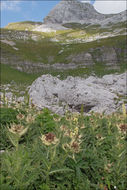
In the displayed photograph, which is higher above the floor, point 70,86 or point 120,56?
point 120,56

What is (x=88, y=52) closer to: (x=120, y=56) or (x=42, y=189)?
(x=120, y=56)

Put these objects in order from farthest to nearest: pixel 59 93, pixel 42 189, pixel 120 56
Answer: pixel 120 56, pixel 59 93, pixel 42 189

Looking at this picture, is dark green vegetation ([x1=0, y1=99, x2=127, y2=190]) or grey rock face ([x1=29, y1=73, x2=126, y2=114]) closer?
dark green vegetation ([x1=0, y1=99, x2=127, y2=190])

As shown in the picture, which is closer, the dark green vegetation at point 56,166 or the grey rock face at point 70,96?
the dark green vegetation at point 56,166

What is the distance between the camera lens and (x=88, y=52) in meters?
73.6

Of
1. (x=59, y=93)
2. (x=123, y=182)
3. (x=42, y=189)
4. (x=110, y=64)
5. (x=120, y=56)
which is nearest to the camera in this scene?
(x=42, y=189)

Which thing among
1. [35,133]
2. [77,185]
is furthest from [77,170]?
[35,133]

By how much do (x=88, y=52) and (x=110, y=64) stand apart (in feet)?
43.6

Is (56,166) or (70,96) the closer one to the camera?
(56,166)

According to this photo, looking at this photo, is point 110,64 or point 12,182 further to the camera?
point 110,64

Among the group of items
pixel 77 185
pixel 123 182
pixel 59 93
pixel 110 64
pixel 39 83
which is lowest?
pixel 123 182

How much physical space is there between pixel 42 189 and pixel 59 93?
13.9 meters

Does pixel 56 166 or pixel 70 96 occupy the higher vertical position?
pixel 70 96

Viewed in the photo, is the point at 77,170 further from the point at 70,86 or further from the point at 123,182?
the point at 70,86
